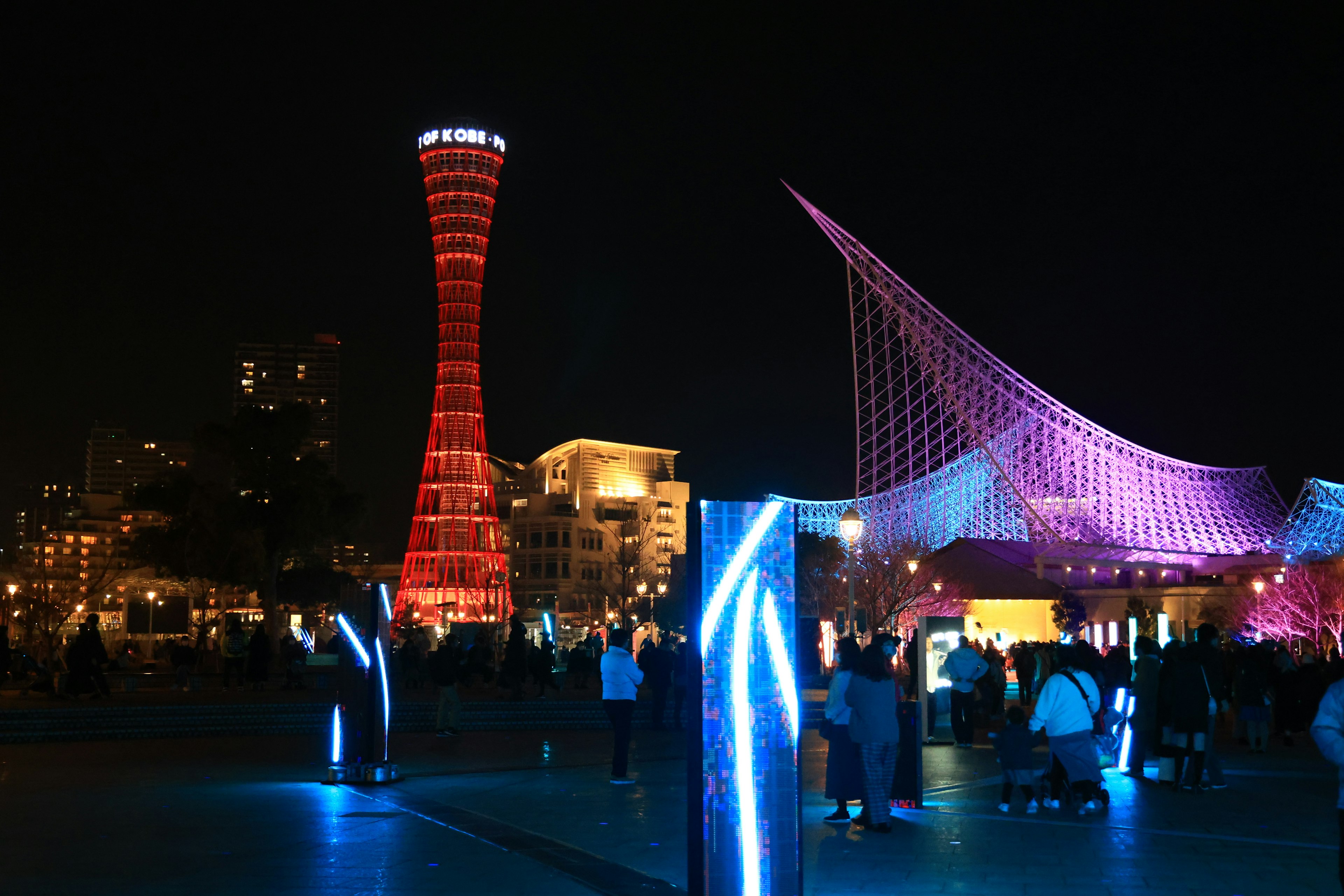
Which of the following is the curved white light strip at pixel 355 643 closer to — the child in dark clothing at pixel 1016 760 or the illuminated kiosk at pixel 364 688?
the illuminated kiosk at pixel 364 688

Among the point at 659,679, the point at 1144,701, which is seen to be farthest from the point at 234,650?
the point at 1144,701

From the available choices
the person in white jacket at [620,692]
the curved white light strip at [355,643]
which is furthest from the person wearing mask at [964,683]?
the curved white light strip at [355,643]

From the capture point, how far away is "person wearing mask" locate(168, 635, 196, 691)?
95.2ft

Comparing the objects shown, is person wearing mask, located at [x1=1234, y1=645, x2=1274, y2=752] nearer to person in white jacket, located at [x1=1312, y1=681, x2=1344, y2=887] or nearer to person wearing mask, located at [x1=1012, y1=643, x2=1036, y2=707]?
person wearing mask, located at [x1=1012, y1=643, x2=1036, y2=707]

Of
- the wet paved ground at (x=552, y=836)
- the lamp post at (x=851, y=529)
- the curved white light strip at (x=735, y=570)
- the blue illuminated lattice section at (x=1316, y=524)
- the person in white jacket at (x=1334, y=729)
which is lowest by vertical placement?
the wet paved ground at (x=552, y=836)

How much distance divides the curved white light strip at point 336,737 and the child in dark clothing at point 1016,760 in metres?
6.42

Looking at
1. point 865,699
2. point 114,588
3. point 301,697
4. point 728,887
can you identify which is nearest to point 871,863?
point 865,699

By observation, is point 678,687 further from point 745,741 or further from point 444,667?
point 745,741

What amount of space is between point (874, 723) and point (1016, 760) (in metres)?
1.80

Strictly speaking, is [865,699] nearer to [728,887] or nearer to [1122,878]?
[1122,878]

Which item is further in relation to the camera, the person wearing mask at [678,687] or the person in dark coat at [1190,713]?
the person wearing mask at [678,687]

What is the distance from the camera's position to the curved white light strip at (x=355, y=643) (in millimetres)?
12633

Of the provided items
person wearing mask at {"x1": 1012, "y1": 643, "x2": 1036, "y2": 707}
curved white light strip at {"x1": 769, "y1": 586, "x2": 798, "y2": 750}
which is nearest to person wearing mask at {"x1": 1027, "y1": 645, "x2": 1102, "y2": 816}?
curved white light strip at {"x1": 769, "y1": 586, "x2": 798, "y2": 750}

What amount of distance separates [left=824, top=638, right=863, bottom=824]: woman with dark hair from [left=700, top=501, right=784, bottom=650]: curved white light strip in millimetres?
4040
